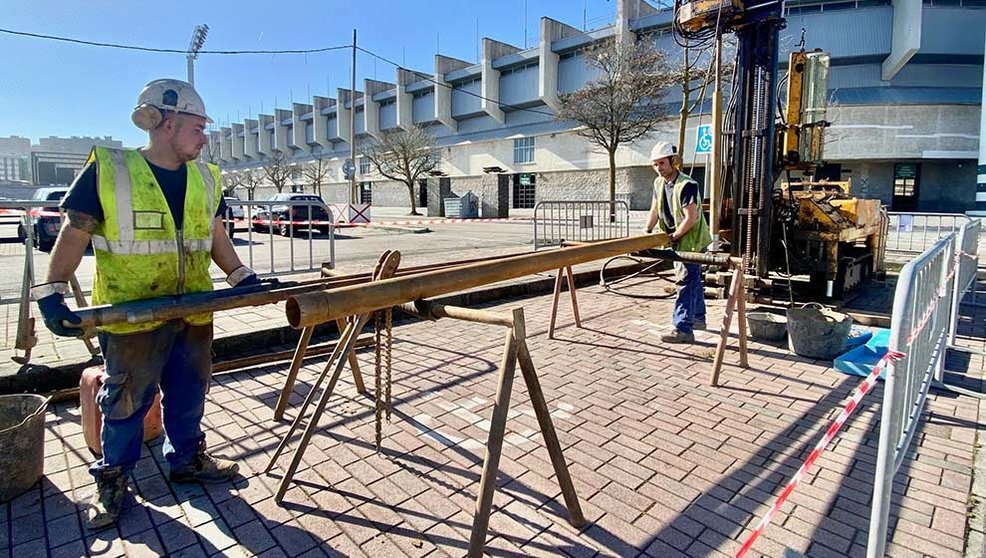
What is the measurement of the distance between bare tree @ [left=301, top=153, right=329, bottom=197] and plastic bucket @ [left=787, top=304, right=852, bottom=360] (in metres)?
58.1

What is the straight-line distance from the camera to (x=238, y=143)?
8912 cm

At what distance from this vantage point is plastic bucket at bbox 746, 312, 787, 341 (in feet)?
19.6

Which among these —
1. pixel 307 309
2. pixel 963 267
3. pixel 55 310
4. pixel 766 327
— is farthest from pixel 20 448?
pixel 963 267

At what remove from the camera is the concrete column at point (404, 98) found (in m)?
56.1

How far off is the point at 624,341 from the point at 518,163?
40726 mm

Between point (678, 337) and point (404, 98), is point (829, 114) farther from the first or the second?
point (404, 98)

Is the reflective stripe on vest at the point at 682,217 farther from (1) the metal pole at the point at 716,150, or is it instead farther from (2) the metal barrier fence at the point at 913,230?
(2) the metal barrier fence at the point at 913,230

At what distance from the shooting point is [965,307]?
303 inches

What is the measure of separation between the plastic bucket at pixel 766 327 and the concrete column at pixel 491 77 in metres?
44.0

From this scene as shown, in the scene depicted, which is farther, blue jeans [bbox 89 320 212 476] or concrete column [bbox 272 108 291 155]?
concrete column [bbox 272 108 291 155]

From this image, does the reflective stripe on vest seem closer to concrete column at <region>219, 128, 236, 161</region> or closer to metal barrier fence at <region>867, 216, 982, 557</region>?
metal barrier fence at <region>867, 216, 982, 557</region>

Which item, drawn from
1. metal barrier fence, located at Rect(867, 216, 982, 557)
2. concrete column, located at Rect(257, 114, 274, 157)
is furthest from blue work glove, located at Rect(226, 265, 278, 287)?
concrete column, located at Rect(257, 114, 274, 157)

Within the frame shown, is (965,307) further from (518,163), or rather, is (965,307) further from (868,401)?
(518,163)

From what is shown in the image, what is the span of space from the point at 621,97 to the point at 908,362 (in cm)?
2709
